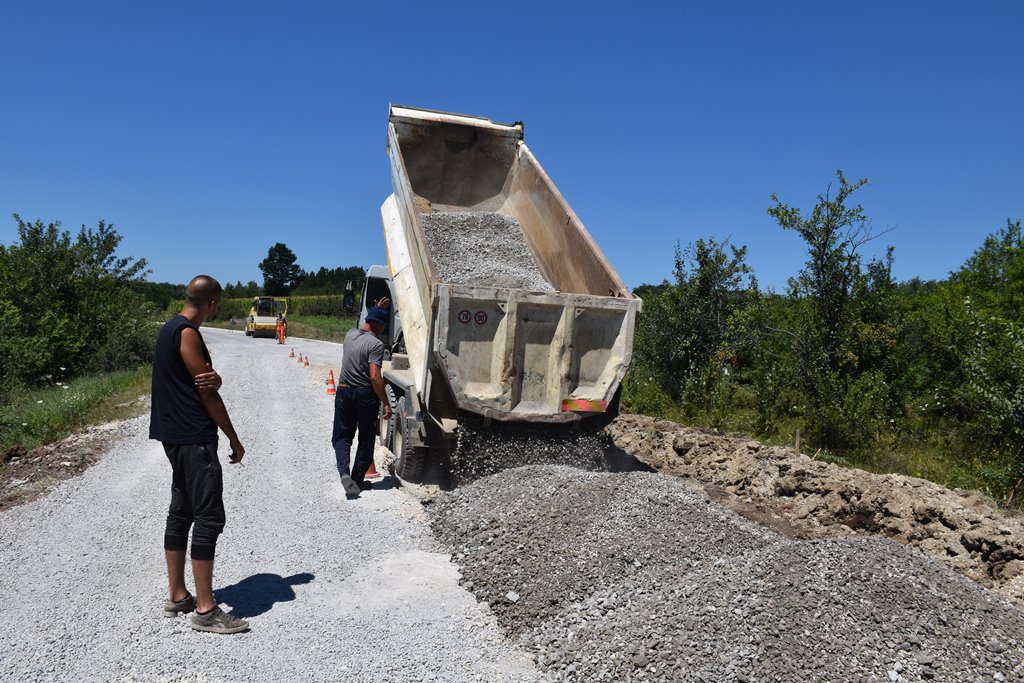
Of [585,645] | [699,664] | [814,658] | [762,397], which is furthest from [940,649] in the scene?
[762,397]

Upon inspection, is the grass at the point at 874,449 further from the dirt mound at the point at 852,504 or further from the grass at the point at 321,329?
the grass at the point at 321,329

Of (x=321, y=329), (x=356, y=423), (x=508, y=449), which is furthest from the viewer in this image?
(x=321, y=329)

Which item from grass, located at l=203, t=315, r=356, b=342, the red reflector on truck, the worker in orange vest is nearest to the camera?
the red reflector on truck

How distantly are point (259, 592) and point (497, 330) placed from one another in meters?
2.86

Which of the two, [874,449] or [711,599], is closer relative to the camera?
[711,599]

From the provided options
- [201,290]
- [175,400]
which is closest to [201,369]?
[175,400]

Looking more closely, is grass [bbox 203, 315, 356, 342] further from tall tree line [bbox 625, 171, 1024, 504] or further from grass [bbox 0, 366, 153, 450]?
tall tree line [bbox 625, 171, 1024, 504]

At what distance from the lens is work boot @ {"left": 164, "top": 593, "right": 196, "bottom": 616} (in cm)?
384

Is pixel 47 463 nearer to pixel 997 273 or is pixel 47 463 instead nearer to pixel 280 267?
pixel 997 273

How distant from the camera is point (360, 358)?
6.42m

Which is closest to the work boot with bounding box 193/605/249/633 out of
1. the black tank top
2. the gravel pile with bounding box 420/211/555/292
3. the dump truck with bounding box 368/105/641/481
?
the black tank top

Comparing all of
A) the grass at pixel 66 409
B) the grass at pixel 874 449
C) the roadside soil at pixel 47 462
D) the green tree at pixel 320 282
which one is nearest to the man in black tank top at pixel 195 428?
the roadside soil at pixel 47 462

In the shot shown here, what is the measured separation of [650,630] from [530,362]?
9.89 ft

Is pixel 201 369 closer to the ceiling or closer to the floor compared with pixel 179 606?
closer to the ceiling
